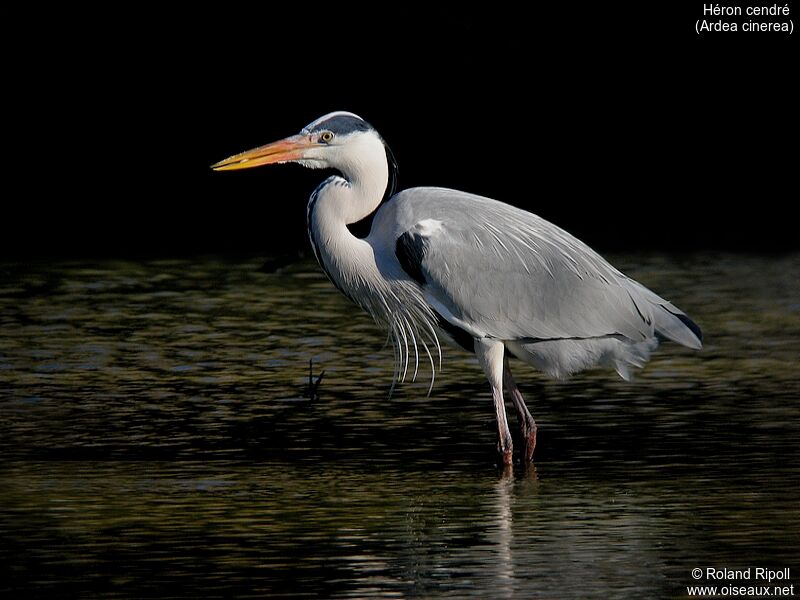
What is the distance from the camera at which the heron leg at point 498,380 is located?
30.0 ft

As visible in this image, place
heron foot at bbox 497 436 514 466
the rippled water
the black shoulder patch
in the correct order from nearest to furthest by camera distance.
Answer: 1. the rippled water
2. heron foot at bbox 497 436 514 466
3. the black shoulder patch

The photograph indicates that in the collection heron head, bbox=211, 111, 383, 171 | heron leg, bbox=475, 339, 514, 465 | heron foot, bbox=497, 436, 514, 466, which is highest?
heron head, bbox=211, 111, 383, 171

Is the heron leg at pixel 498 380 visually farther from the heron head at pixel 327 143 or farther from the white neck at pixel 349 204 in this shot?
the heron head at pixel 327 143

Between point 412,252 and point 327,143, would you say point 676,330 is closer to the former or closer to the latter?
point 412,252

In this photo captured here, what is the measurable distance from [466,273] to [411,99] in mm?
19487

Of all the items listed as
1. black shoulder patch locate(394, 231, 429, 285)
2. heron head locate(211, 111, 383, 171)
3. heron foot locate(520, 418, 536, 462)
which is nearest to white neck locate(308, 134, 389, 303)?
heron head locate(211, 111, 383, 171)

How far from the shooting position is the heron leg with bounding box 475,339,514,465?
9.16 metres

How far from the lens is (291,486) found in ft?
27.7

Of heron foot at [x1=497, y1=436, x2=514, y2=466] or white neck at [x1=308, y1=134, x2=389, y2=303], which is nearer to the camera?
heron foot at [x1=497, y1=436, x2=514, y2=466]

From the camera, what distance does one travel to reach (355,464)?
8.91 metres

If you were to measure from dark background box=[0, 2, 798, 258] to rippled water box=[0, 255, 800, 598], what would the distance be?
437 inches

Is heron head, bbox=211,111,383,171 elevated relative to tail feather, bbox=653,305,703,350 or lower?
elevated

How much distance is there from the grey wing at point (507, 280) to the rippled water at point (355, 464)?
524 mm

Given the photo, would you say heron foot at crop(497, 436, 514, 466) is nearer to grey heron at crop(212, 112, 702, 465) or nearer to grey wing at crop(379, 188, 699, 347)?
grey heron at crop(212, 112, 702, 465)
